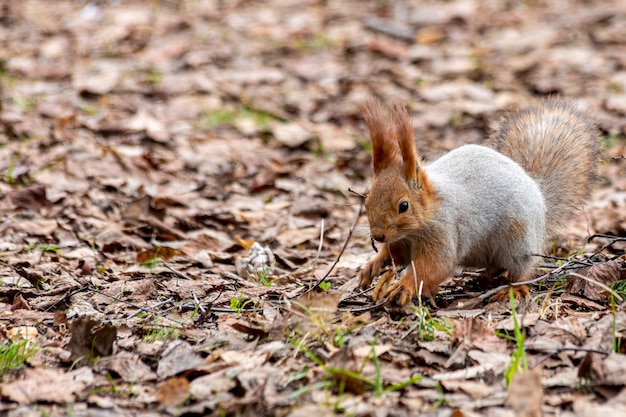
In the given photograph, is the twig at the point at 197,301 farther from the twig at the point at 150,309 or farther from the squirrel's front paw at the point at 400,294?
the squirrel's front paw at the point at 400,294

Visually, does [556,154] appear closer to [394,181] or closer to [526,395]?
[394,181]

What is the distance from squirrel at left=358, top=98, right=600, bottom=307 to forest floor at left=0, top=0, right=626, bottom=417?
15 centimetres

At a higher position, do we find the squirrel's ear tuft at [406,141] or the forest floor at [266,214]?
the squirrel's ear tuft at [406,141]

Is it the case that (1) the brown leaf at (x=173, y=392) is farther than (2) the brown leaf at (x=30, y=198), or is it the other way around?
(2) the brown leaf at (x=30, y=198)

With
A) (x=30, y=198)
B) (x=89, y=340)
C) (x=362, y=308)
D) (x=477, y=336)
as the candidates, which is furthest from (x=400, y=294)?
(x=30, y=198)

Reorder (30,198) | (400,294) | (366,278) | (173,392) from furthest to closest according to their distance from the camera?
1. (30,198)
2. (366,278)
3. (400,294)
4. (173,392)

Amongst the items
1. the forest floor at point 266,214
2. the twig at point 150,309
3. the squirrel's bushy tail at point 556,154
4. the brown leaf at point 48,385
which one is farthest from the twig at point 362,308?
the squirrel's bushy tail at point 556,154

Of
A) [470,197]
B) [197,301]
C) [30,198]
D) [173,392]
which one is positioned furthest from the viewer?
[30,198]

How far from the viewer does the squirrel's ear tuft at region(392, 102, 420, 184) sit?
304cm

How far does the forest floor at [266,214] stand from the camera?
2.50 m

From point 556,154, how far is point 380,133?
1097 millimetres

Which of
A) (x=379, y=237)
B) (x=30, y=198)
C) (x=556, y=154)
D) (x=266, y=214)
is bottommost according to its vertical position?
(x=266, y=214)

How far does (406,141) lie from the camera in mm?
3105

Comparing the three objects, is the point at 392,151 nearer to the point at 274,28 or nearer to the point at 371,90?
the point at 371,90
